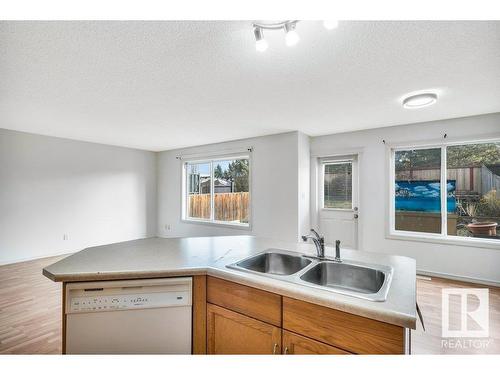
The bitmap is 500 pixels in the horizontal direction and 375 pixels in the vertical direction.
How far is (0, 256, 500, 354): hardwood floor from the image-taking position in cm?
191

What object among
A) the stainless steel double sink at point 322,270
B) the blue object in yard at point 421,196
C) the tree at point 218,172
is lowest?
the stainless steel double sink at point 322,270

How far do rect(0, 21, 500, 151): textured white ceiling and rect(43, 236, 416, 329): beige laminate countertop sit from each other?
149 cm

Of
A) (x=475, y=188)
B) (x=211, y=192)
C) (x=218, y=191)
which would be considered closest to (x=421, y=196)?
(x=475, y=188)

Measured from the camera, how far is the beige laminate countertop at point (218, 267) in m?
0.95

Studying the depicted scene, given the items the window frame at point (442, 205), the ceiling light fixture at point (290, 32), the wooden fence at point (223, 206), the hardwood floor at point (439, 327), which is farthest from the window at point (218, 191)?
the ceiling light fixture at point (290, 32)

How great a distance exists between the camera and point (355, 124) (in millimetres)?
3775

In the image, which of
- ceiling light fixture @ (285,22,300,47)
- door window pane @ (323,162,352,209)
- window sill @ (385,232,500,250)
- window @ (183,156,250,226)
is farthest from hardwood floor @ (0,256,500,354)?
window @ (183,156,250,226)

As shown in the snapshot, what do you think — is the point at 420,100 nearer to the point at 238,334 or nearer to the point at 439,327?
the point at 439,327

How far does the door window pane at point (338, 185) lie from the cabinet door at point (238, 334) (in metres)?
3.51

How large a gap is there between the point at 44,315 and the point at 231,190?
3477 mm

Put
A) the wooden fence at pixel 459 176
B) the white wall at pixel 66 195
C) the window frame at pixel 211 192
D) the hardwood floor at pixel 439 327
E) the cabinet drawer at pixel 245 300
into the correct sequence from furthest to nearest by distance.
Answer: the window frame at pixel 211 192 → the white wall at pixel 66 195 → the wooden fence at pixel 459 176 → the hardwood floor at pixel 439 327 → the cabinet drawer at pixel 245 300

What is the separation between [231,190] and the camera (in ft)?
17.1

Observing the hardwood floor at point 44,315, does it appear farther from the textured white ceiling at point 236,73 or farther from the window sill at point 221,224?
the window sill at point 221,224
